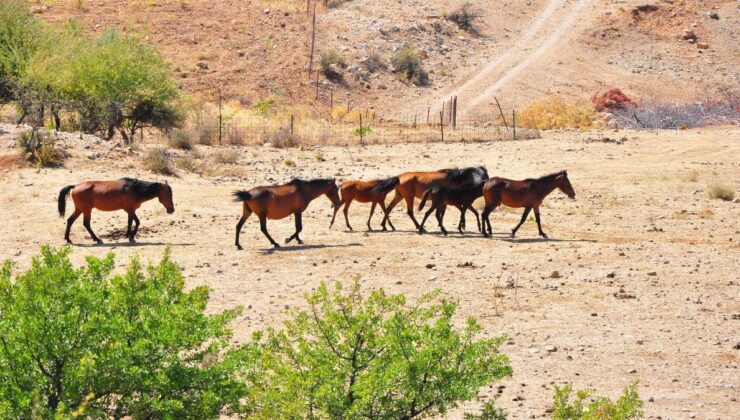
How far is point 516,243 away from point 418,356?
11941mm

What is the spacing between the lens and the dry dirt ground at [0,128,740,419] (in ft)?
47.1

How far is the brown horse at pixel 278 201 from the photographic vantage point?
20.8 m

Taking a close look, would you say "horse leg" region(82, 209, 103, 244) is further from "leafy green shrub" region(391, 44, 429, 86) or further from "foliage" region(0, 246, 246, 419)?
"leafy green shrub" region(391, 44, 429, 86)

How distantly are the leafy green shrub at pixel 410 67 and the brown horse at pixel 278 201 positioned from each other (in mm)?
39435

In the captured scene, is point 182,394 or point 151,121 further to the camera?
point 151,121

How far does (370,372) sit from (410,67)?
51.9 metres

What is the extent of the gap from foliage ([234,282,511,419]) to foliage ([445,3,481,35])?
59.4 meters

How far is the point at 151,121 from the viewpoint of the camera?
39.5 meters

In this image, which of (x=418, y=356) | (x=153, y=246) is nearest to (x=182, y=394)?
(x=418, y=356)

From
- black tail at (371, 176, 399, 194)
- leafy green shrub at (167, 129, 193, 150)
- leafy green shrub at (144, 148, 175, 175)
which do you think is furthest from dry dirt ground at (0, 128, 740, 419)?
leafy green shrub at (167, 129, 193, 150)

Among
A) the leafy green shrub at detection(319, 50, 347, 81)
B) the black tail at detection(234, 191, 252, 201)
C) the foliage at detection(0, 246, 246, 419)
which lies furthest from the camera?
the leafy green shrub at detection(319, 50, 347, 81)

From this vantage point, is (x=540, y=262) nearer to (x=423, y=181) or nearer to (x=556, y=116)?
(x=423, y=181)

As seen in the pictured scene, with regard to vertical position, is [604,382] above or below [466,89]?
below

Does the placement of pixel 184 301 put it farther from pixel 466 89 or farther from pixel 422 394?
pixel 466 89
